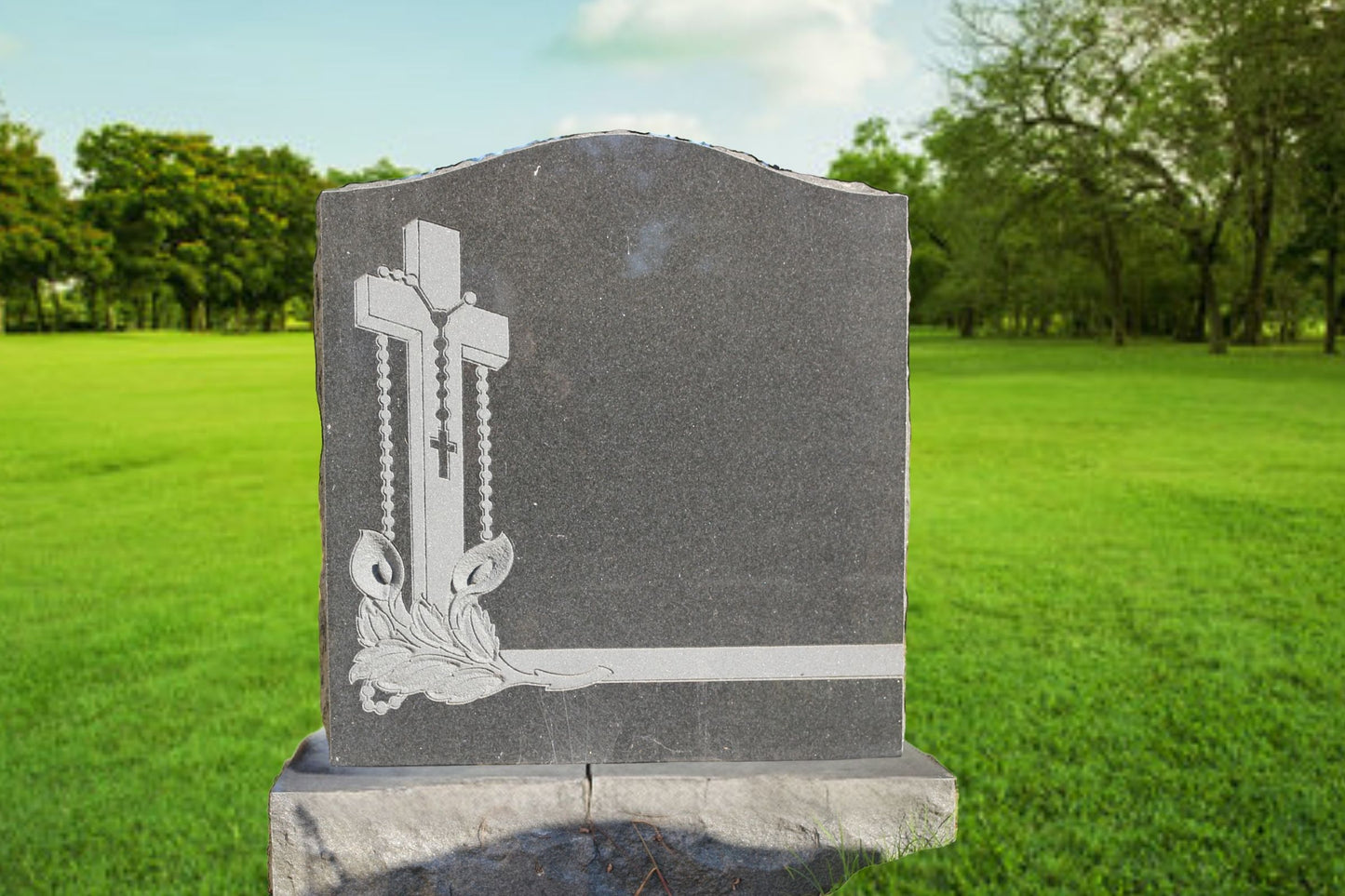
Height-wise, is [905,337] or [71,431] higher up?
[905,337]

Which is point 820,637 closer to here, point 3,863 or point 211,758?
point 211,758

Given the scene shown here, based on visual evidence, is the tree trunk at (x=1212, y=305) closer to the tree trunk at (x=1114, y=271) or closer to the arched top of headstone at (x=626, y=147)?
the tree trunk at (x=1114, y=271)

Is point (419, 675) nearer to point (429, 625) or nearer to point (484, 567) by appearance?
point (429, 625)

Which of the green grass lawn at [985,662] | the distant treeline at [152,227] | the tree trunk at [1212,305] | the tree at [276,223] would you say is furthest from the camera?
the tree at [276,223]

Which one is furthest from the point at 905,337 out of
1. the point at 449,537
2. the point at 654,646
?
the point at 449,537

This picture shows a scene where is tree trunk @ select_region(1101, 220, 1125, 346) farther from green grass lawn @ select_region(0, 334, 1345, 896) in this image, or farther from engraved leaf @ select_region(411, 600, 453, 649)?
engraved leaf @ select_region(411, 600, 453, 649)

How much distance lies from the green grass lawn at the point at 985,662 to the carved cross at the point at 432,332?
1.11m

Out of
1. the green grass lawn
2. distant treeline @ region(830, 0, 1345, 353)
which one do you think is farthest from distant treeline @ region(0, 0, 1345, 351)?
the green grass lawn

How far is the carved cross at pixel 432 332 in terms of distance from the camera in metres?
2.41

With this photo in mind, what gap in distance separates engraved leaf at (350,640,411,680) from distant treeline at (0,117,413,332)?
39.8 metres

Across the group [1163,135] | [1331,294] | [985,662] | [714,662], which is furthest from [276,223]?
[714,662]

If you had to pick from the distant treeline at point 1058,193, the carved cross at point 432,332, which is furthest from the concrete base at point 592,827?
the distant treeline at point 1058,193

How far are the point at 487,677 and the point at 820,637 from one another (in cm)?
80

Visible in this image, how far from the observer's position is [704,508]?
2479 mm
